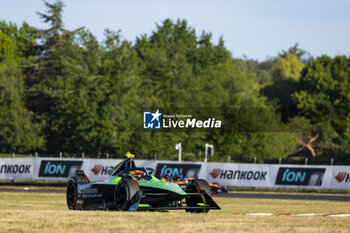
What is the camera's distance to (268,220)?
1359cm

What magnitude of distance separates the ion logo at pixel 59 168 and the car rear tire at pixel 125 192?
2486 centimetres

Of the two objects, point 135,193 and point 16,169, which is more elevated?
point 135,193

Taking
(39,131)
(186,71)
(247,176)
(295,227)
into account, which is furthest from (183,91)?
(295,227)

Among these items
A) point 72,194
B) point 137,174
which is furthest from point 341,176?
point 72,194

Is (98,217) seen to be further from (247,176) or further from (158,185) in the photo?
(247,176)

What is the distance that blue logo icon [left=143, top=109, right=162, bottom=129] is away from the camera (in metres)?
59.2

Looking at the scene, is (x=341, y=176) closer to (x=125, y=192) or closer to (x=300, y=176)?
(x=300, y=176)

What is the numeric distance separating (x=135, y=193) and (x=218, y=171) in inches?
919

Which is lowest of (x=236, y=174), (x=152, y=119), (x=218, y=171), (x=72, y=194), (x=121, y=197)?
(x=236, y=174)

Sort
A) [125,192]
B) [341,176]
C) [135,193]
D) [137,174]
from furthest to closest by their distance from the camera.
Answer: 1. [341,176]
2. [137,174]
3. [125,192]
4. [135,193]

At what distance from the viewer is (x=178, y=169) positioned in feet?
129

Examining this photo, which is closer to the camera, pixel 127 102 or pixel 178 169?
pixel 178 169

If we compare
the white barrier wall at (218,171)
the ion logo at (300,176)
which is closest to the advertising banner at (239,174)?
the white barrier wall at (218,171)

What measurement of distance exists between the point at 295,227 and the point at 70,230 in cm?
439
